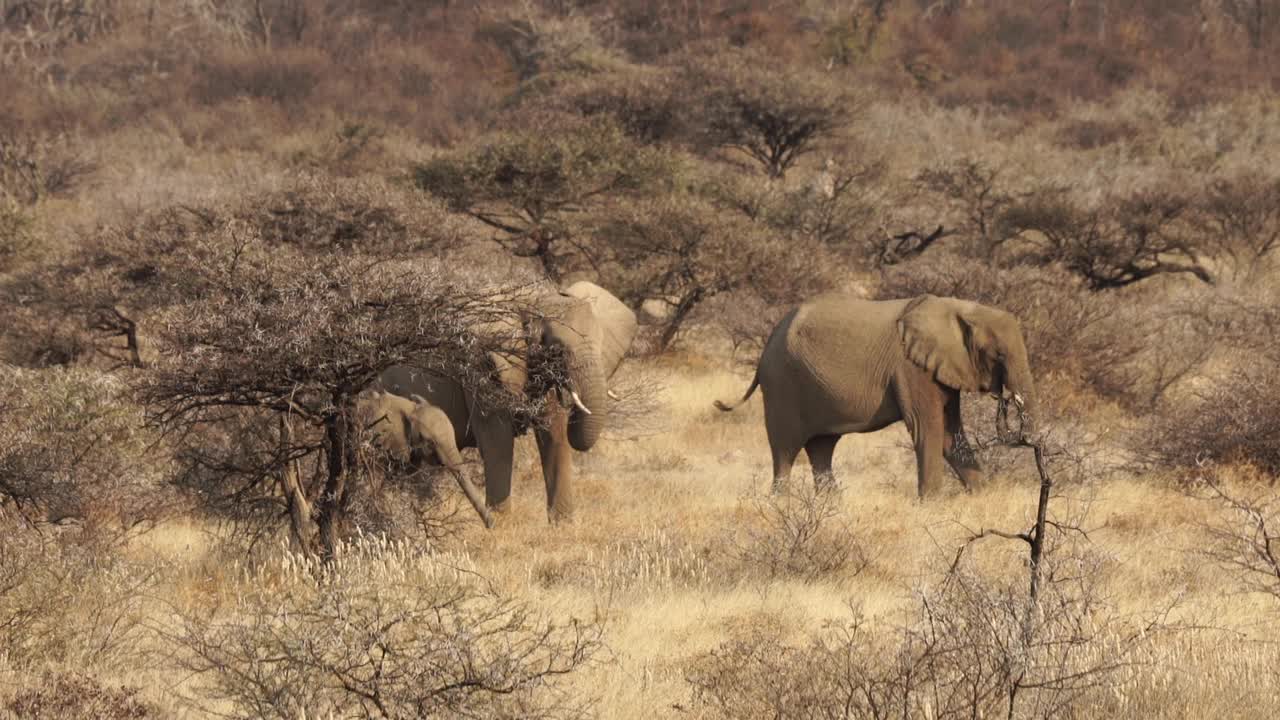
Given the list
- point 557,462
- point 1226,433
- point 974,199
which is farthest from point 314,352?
point 974,199

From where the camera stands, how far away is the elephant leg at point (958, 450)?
11203 mm

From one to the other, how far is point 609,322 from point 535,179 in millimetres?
12467

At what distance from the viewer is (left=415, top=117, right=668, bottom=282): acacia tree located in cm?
2356

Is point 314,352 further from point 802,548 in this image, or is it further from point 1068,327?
point 1068,327

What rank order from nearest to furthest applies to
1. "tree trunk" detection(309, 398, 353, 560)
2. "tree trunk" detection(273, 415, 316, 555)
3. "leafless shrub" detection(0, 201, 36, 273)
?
"tree trunk" detection(309, 398, 353, 560)
"tree trunk" detection(273, 415, 316, 555)
"leafless shrub" detection(0, 201, 36, 273)

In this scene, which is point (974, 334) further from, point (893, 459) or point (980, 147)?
point (980, 147)

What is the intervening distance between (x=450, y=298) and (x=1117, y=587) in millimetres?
4029

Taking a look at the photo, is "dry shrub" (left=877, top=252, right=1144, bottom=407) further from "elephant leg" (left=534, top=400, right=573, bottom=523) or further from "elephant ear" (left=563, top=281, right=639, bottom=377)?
"elephant leg" (left=534, top=400, right=573, bottom=523)

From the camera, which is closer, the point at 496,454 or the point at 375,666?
the point at 375,666

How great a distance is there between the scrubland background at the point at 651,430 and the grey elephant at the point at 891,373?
0.52 metres

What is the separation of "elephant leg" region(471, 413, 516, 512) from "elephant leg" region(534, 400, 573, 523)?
233 mm

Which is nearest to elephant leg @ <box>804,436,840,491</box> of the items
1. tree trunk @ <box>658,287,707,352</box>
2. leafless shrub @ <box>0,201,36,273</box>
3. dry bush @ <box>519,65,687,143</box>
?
tree trunk @ <box>658,287,707,352</box>

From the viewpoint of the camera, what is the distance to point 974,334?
36.3 feet

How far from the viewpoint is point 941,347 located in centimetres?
1112
